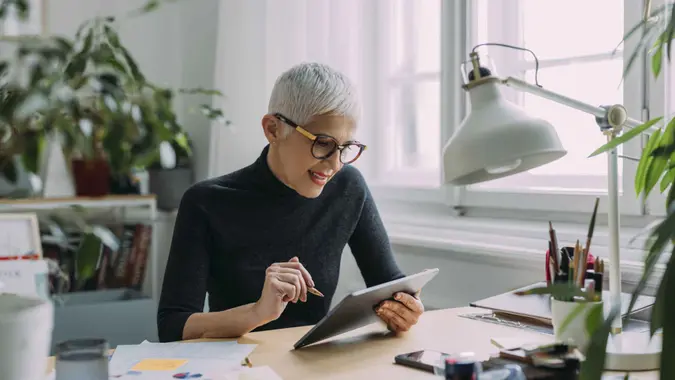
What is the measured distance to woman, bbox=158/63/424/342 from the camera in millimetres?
1558

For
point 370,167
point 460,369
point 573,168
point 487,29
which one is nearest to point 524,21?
point 487,29

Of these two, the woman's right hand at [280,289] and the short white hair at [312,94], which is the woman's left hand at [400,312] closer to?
the woman's right hand at [280,289]

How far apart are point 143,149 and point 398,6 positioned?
211 centimetres

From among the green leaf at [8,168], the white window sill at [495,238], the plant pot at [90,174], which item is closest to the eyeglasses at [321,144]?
the white window sill at [495,238]

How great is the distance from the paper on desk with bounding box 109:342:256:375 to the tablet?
11 cm

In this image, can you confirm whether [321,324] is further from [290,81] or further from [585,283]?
[290,81]

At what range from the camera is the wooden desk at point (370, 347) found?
1125 mm

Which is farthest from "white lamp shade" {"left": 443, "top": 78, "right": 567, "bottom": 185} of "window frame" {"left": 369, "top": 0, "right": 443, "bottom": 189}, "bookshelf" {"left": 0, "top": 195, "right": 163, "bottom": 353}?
"bookshelf" {"left": 0, "top": 195, "right": 163, "bottom": 353}

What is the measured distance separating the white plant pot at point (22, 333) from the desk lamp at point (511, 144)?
1.94 ft

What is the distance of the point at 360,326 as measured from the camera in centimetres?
139

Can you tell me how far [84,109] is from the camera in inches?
17.5

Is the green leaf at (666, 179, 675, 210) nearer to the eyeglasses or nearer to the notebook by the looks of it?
the notebook

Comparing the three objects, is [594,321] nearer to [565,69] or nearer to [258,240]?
[258,240]

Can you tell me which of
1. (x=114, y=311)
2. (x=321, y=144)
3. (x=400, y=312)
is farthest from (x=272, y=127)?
(x=114, y=311)
